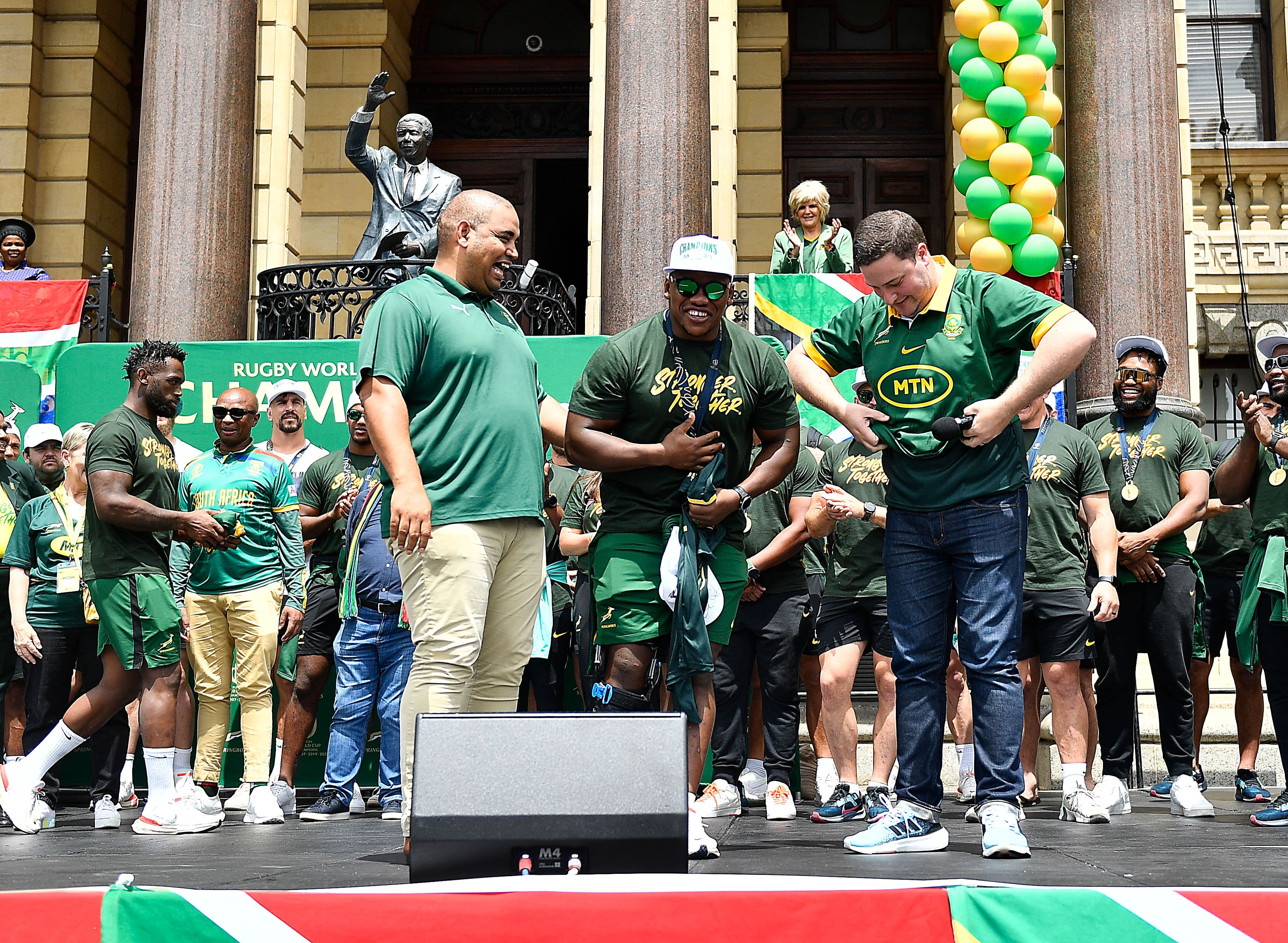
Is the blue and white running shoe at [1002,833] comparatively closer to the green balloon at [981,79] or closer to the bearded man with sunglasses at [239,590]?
the bearded man with sunglasses at [239,590]

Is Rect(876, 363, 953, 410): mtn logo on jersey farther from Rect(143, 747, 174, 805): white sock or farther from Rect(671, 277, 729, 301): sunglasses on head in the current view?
Rect(143, 747, 174, 805): white sock

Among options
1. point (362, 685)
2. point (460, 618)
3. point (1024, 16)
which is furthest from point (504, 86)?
point (460, 618)

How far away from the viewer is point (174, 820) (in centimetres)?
709

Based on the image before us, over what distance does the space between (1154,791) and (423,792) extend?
630 cm

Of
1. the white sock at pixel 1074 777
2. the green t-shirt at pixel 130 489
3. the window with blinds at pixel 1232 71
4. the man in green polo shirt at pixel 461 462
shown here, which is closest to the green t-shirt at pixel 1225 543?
the white sock at pixel 1074 777

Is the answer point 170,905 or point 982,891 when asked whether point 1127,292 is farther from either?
point 170,905

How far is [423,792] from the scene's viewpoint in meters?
3.84

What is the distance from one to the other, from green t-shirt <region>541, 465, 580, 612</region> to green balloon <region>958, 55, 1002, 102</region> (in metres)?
4.63

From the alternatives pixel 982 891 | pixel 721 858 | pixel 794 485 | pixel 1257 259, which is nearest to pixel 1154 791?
pixel 794 485

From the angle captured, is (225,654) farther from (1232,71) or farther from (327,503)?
(1232,71)

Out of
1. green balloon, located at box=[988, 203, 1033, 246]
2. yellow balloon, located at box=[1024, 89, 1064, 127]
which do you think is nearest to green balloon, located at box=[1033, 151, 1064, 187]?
yellow balloon, located at box=[1024, 89, 1064, 127]

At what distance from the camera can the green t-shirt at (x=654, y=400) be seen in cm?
550

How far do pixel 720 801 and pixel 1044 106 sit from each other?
6.35m

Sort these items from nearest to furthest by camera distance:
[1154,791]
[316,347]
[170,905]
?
[170,905], [1154,791], [316,347]
